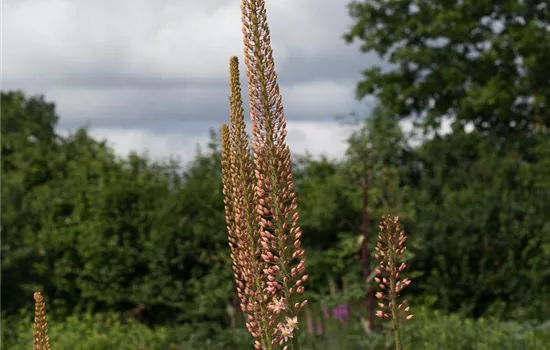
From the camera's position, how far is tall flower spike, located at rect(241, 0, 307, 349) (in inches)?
108

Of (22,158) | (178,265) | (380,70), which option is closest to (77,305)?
(178,265)

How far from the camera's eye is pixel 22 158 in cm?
1388

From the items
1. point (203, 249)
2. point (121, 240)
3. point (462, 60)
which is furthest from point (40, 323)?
point (462, 60)

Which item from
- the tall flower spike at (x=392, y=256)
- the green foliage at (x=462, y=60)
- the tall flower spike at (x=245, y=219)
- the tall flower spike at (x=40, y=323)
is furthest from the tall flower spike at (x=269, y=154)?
the green foliage at (x=462, y=60)

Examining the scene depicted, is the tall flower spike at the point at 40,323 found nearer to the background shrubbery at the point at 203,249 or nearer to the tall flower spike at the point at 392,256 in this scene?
the tall flower spike at the point at 392,256

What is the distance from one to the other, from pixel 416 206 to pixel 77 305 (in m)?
5.81

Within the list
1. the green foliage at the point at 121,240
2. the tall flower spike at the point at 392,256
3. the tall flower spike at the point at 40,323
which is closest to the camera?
the tall flower spike at the point at 40,323

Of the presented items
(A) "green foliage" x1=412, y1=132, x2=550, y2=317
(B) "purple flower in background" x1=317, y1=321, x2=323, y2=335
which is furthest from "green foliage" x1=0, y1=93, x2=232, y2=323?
(A) "green foliage" x1=412, y1=132, x2=550, y2=317

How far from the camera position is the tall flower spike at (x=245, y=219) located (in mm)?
2781

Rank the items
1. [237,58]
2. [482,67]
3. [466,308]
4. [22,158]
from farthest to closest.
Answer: [482,67]
[22,158]
[466,308]
[237,58]

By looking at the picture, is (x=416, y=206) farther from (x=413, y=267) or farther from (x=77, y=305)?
(x=77, y=305)

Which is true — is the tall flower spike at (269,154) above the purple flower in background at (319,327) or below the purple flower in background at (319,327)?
above

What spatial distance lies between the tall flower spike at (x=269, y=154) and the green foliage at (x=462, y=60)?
2219 cm

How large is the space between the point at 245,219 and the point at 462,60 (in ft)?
80.0
